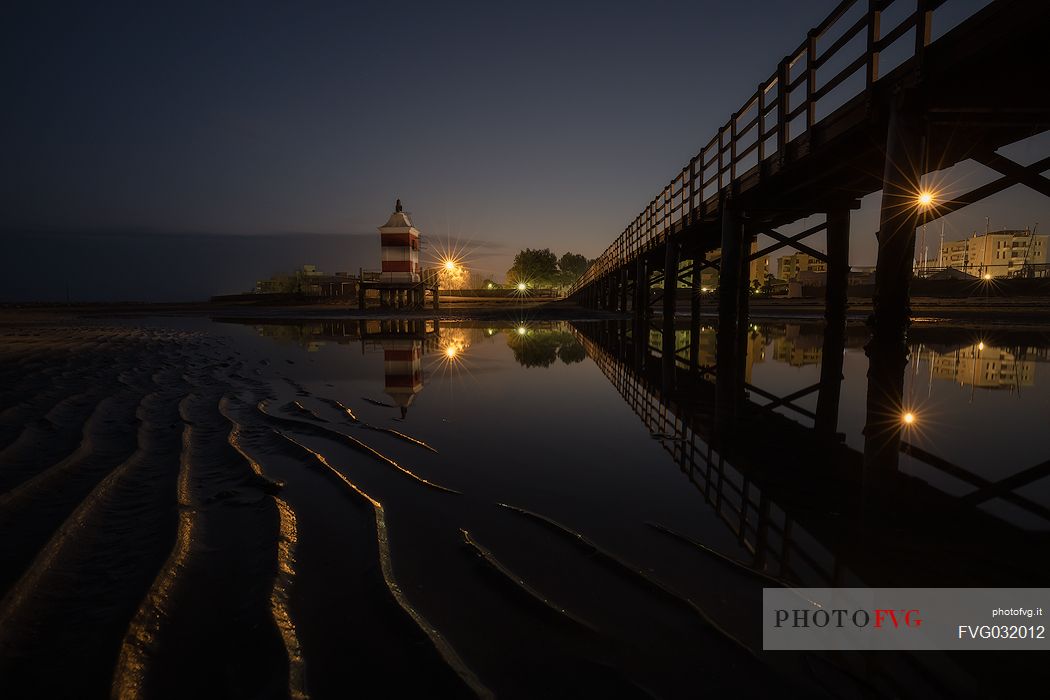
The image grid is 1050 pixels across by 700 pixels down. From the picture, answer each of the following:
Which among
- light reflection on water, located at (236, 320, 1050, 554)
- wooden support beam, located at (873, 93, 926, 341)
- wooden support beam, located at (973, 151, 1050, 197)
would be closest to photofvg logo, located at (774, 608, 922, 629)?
light reflection on water, located at (236, 320, 1050, 554)

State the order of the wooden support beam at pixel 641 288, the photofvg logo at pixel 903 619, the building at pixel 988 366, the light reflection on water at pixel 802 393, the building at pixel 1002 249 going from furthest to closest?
the building at pixel 1002 249 → the wooden support beam at pixel 641 288 → the building at pixel 988 366 → the light reflection on water at pixel 802 393 → the photofvg logo at pixel 903 619

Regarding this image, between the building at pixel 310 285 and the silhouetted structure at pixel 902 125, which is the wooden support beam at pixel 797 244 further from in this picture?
the building at pixel 310 285

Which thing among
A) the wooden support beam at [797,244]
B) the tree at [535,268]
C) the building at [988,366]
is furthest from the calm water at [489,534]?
the tree at [535,268]

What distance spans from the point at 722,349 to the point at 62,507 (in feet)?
32.5

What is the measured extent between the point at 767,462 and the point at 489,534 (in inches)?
105

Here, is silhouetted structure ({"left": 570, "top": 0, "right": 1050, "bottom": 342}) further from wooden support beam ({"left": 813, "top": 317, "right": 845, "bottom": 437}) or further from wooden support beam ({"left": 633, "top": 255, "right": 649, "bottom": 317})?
wooden support beam ({"left": 633, "top": 255, "right": 649, "bottom": 317})

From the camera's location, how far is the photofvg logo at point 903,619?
6.22 ft

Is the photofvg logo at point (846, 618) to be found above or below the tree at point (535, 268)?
below

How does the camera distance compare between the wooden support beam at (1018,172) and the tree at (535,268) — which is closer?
the wooden support beam at (1018,172)

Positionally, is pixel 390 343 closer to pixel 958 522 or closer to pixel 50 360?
pixel 50 360

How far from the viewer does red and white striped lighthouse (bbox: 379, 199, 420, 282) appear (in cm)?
3569

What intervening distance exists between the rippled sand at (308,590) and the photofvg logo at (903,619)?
0.22m

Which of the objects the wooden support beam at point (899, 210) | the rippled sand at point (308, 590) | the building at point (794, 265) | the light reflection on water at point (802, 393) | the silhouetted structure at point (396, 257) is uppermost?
the building at point (794, 265)

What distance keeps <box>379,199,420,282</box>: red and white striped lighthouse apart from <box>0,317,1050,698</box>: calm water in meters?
30.9
